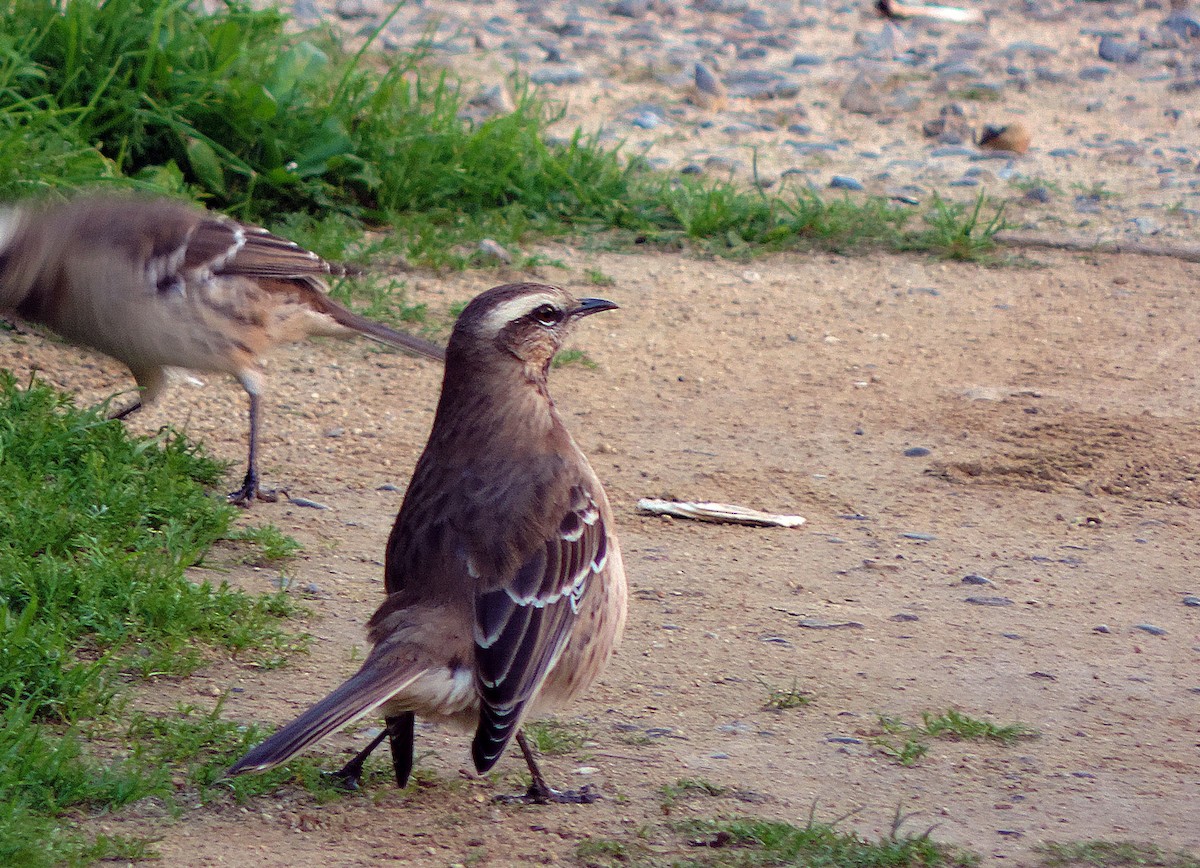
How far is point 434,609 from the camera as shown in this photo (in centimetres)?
380

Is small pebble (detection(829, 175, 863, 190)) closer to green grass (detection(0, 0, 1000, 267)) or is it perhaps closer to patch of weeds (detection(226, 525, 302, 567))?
green grass (detection(0, 0, 1000, 267))

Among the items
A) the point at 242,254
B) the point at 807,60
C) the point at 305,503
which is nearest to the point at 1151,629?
the point at 305,503

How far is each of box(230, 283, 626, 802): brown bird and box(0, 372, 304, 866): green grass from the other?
0.62 meters

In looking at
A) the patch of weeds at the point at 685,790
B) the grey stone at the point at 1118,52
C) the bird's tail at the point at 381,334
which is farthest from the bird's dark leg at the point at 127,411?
the grey stone at the point at 1118,52

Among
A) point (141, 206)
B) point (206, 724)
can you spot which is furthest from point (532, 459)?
point (141, 206)

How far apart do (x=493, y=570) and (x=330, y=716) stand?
25.6 inches

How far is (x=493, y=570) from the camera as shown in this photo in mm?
3881

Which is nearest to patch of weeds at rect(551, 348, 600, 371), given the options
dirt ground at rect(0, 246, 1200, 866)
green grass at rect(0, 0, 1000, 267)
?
dirt ground at rect(0, 246, 1200, 866)

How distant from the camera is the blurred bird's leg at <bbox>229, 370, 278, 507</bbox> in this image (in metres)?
6.00

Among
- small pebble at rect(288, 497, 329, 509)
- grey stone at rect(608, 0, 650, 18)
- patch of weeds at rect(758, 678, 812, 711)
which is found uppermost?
grey stone at rect(608, 0, 650, 18)

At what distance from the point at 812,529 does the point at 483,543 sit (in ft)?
7.62

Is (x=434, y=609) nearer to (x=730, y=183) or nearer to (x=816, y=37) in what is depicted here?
(x=730, y=183)

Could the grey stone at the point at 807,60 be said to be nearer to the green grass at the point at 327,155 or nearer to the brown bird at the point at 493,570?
the green grass at the point at 327,155

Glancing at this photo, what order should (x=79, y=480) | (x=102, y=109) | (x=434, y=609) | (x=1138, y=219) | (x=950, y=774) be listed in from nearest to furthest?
(x=434, y=609) < (x=950, y=774) < (x=79, y=480) < (x=102, y=109) < (x=1138, y=219)
